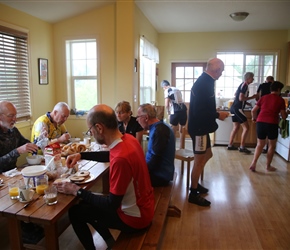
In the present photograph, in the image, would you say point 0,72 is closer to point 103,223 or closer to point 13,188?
point 13,188

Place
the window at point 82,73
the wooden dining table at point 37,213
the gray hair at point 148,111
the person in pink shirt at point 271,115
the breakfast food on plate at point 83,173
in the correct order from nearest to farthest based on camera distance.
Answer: the wooden dining table at point 37,213 < the breakfast food on plate at point 83,173 < the gray hair at point 148,111 < the person in pink shirt at point 271,115 < the window at point 82,73

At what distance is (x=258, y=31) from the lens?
6.30 m

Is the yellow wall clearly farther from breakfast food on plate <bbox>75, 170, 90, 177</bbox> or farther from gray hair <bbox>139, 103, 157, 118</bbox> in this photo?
breakfast food on plate <bbox>75, 170, 90, 177</bbox>

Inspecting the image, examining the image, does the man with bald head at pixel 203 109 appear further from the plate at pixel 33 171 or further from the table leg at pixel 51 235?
the table leg at pixel 51 235

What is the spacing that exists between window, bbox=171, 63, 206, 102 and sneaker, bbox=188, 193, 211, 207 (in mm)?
4086

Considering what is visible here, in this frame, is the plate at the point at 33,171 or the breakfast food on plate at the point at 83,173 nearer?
the plate at the point at 33,171

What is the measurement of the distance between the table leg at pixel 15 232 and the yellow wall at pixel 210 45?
18.1ft

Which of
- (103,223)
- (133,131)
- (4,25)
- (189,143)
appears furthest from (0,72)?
(189,143)

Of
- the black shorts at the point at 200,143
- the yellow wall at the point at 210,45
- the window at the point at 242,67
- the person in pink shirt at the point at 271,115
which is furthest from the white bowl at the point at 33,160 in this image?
the window at the point at 242,67

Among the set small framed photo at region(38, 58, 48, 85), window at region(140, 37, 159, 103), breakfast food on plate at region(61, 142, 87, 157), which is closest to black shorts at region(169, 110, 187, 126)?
window at region(140, 37, 159, 103)

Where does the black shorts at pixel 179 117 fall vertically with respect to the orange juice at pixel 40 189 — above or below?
above

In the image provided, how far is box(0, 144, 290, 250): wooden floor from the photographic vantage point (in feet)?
7.74

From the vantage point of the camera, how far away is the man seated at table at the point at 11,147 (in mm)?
2227

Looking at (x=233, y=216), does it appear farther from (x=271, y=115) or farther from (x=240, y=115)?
(x=240, y=115)
